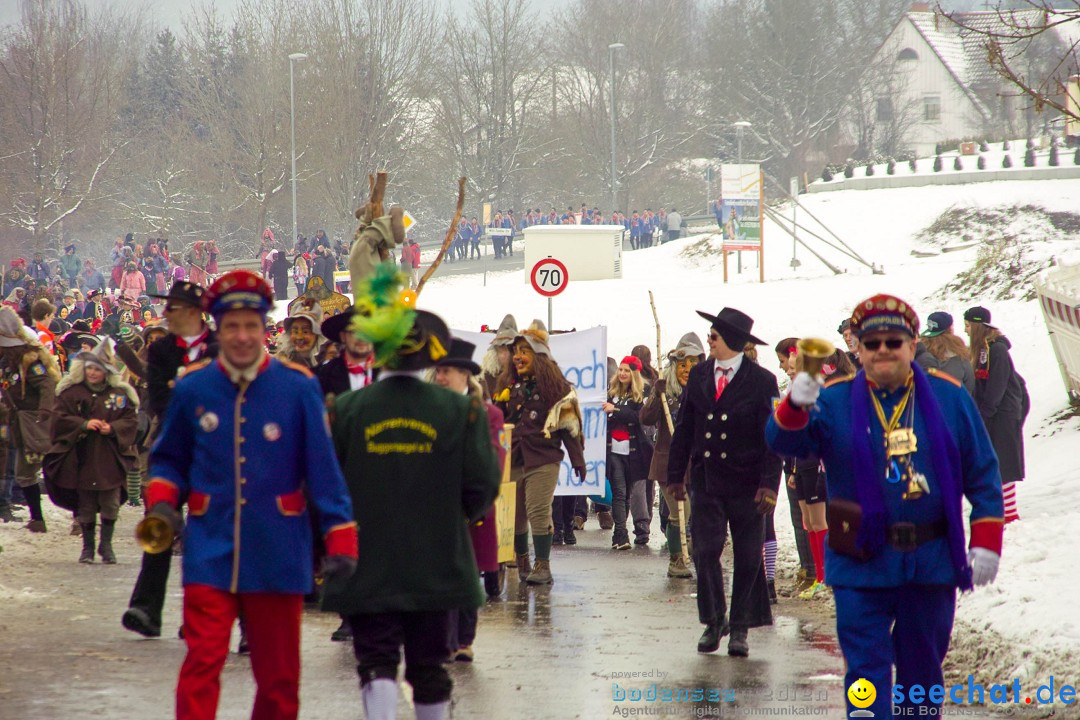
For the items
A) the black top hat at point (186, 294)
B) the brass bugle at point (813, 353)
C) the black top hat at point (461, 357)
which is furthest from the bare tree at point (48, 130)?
the brass bugle at point (813, 353)

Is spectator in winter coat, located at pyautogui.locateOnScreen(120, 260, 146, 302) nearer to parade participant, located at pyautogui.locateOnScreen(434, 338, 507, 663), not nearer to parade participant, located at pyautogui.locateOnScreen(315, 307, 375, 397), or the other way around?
parade participant, located at pyautogui.locateOnScreen(315, 307, 375, 397)

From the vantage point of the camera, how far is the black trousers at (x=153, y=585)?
7121 millimetres

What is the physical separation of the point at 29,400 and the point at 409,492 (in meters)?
9.09

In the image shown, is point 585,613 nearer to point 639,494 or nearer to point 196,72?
point 639,494

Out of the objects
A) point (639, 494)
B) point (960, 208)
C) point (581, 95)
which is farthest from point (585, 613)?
point (581, 95)

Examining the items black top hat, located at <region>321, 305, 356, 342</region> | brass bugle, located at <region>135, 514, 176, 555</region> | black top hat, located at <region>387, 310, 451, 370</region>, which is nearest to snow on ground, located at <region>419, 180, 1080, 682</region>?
black top hat, located at <region>387, 310, 451, 370</region>

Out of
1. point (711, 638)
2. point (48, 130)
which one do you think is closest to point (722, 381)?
point (711, 638)

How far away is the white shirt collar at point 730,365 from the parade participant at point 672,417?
9.52 ft

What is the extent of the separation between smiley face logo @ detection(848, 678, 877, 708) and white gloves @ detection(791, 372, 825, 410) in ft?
3.60

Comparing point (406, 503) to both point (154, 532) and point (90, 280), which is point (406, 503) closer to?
point (154, 532)

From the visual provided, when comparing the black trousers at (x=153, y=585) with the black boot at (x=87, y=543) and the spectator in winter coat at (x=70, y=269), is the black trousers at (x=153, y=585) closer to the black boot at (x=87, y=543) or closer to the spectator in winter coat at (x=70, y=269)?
the black boot at (x=87, y=543)

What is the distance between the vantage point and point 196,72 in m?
72.1

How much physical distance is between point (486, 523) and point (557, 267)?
40.5ft

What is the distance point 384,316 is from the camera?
18.1ft
